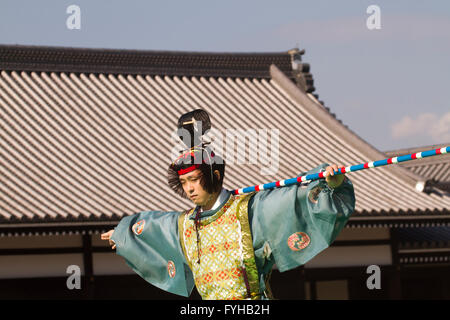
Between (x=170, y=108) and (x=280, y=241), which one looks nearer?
(x=280, y=241)

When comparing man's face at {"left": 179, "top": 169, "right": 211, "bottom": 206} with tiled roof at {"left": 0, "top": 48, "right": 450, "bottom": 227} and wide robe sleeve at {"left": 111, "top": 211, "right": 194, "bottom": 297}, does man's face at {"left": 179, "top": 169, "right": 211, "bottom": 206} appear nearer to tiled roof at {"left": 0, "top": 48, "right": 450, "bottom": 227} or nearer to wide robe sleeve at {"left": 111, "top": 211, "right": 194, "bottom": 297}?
wide robe sleeve at {"left": 111, "top": 211, "right": 194, "bottom": 297}

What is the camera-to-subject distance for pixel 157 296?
13719 mm

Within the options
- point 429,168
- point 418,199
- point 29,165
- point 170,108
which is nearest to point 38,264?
point 29,165

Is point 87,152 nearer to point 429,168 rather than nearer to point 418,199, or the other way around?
point 418,199

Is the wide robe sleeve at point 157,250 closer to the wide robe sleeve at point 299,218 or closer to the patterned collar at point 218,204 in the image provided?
the patterned collar at point 218,204

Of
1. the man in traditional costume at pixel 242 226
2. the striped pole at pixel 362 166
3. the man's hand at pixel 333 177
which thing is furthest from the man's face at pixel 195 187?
the man's hand at pixel 333 177

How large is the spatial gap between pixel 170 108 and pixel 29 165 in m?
3.32

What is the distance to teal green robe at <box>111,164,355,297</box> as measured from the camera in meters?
5.39

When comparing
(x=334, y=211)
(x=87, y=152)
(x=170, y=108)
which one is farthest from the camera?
(x=170, y=108)

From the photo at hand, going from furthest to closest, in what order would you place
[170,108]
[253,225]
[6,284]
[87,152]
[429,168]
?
[429,168] < [170,108] < [87,152] < [6,284] < [253,225]

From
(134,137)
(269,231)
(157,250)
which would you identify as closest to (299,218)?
(269,231)

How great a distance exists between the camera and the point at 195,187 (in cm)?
577

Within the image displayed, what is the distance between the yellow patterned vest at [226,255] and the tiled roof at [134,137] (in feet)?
22.2

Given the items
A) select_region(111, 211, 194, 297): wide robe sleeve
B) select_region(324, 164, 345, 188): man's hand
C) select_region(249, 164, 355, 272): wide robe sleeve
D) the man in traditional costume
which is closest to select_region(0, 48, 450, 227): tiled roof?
select_region(111, 211, 194, 297): wide robe sleeve
